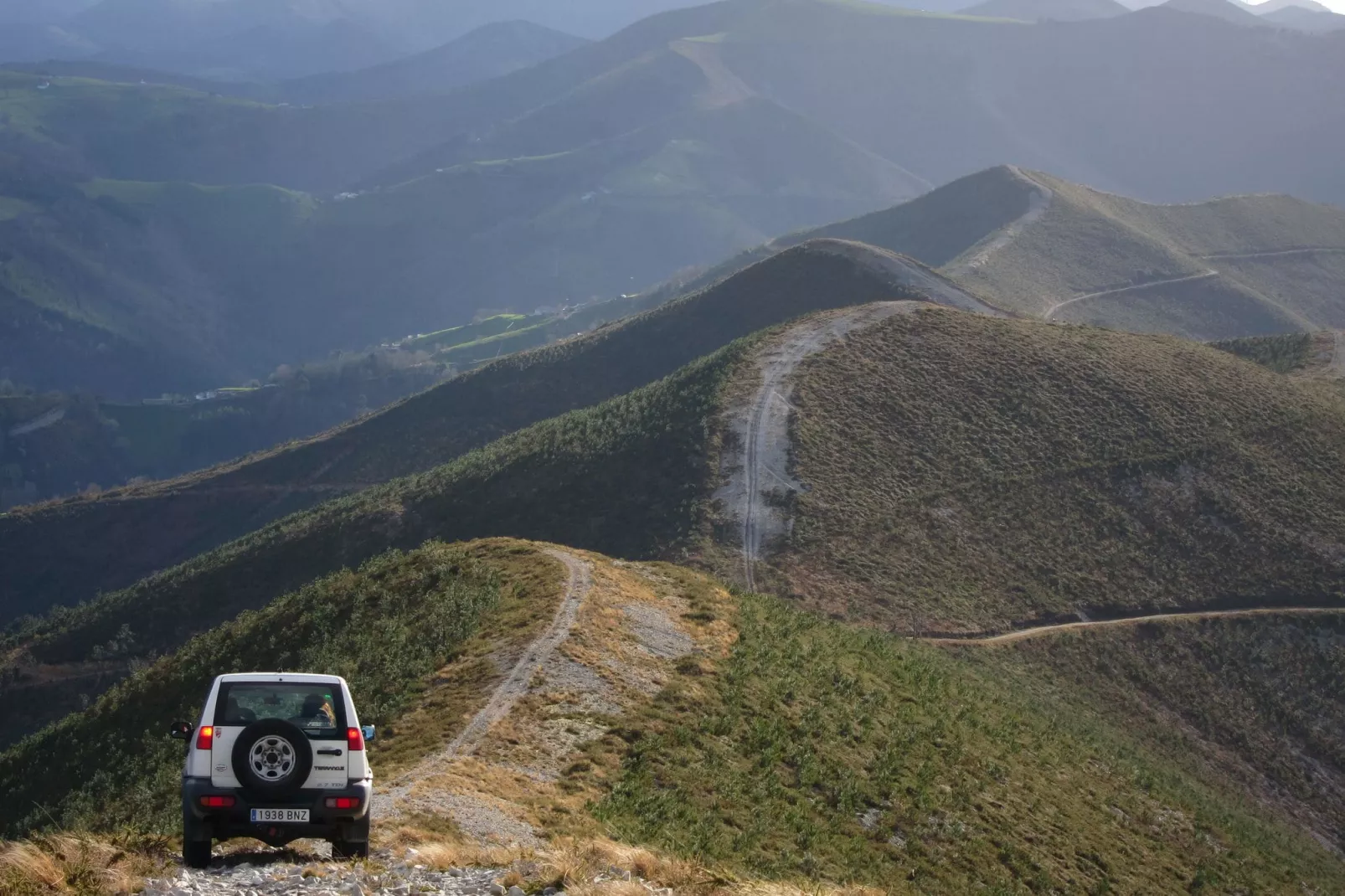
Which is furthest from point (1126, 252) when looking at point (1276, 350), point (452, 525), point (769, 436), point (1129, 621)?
point (452, 525)

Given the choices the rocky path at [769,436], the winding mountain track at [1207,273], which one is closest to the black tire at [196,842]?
the rocky path at [769,436]

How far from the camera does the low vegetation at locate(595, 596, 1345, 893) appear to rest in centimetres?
1766

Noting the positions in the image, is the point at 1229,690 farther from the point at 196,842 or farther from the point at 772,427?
the point at 196,842

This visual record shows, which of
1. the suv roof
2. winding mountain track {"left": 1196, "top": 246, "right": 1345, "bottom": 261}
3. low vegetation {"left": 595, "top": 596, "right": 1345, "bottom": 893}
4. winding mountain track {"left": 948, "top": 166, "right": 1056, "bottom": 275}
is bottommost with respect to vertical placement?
low vegetation {"left": 595, "top": 596, "right": 1345, "bottom": 893}

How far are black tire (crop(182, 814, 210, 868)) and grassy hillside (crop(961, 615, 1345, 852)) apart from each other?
30077 mm

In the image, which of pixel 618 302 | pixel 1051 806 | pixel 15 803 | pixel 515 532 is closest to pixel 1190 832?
pixel 1051 806

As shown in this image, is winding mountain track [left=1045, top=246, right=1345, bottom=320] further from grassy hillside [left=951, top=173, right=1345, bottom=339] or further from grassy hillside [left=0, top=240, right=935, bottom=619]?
grassy hillside [left=0, top=240, right=935, bottom=619]

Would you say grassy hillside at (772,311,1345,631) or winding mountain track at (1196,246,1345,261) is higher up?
winding mountain track at (1196,246,1345,261)

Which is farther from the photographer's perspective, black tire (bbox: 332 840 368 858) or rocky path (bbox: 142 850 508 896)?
black tire (bbox: 332 840 368 858)

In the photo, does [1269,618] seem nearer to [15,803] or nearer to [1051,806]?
[1051,806]

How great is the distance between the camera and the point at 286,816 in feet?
39.3

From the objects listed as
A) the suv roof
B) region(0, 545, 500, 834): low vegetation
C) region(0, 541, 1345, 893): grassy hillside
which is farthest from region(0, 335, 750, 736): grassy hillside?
the suv roof

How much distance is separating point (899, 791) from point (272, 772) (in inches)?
515

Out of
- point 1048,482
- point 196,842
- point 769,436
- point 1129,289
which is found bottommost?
point 1048,482
